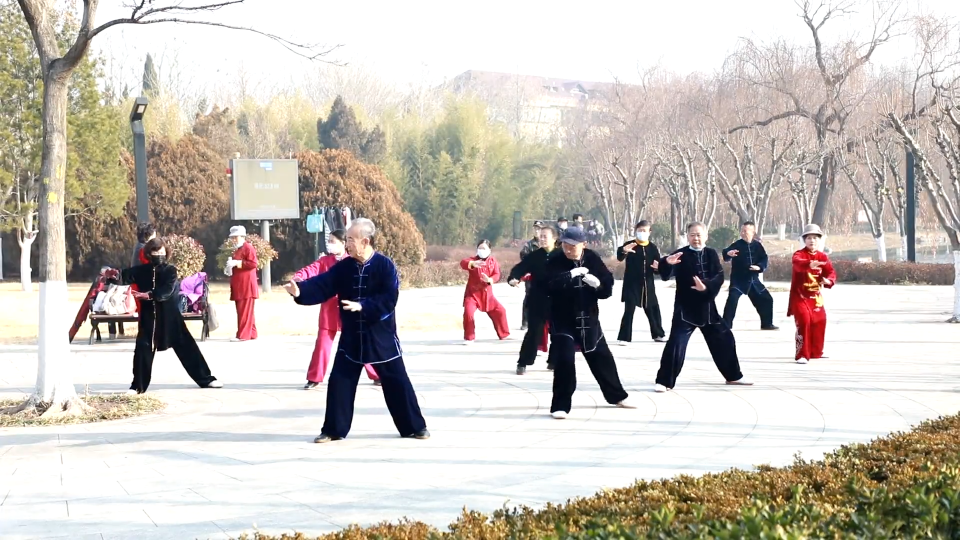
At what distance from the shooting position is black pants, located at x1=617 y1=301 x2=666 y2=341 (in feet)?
48.8

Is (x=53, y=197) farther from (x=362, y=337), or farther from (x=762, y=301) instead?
(x=762, y=301)

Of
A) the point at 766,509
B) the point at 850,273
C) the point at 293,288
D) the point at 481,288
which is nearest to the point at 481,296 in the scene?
the point at 481,288

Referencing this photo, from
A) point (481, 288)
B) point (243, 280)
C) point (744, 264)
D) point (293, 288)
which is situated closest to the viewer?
point (293, 288)

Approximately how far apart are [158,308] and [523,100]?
250 feet

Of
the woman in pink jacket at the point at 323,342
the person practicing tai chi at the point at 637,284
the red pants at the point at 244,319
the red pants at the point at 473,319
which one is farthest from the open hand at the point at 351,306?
the red pants at the point at 244,319

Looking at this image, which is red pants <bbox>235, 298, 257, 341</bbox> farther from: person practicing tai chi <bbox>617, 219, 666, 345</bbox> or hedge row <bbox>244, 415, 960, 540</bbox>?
hedge row <bbox>244, 415, 960, 540</bbox>

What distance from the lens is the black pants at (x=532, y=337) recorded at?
37.8 feet

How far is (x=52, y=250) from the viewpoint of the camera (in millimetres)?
9109

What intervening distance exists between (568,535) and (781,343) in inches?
446

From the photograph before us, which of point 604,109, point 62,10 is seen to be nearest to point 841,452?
point 62,10

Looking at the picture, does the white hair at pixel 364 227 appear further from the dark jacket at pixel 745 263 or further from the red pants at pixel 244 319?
the dark jacket at pixel 745 263

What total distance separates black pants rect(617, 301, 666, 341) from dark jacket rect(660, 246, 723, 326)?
4.12 meters

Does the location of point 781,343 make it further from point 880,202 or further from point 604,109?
point 604,109

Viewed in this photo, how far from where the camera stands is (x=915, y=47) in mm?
35531
